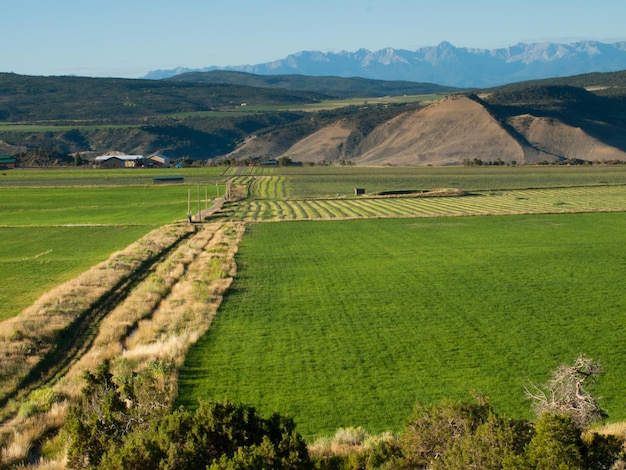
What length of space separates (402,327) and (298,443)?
38.2ft

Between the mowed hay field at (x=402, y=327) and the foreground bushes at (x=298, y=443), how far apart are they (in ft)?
6.95

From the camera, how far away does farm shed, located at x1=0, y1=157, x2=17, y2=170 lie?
138 metres

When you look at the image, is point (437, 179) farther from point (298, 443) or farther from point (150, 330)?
point (298, 443)

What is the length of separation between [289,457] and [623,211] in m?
53.7

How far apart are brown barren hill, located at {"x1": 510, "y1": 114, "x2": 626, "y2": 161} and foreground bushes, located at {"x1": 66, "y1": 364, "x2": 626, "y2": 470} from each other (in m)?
152

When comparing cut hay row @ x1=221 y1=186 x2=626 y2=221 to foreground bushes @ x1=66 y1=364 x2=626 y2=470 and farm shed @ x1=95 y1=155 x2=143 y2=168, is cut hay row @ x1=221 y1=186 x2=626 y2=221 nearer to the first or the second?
foreground bushes @ x1=66 y1=364 x2=626 y2=470

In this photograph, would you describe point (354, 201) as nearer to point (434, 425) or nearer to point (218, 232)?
point (218, 232)

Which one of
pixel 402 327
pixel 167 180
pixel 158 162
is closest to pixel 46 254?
pixel 402 327

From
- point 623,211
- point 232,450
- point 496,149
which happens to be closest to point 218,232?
point 623,211

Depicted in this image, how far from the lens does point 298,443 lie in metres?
10.9

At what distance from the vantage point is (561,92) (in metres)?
197

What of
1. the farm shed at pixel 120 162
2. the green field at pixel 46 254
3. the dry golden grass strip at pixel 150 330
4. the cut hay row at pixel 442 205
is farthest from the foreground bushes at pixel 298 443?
the farm shed at pixel 120 162

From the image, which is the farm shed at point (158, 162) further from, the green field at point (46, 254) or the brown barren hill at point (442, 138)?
the green field at point (46, 254)

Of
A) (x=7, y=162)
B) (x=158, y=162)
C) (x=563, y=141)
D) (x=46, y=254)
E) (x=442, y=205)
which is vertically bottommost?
(x=442, y=205)
